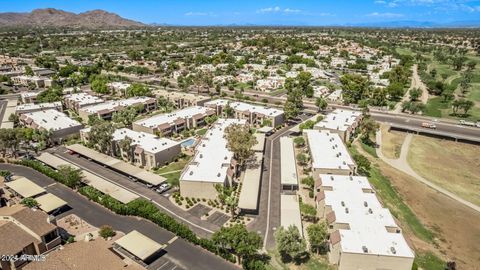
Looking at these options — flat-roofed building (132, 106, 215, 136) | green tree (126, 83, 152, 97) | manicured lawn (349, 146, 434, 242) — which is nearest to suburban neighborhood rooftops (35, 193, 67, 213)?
flat-roofed building (132, 106, 215, 136)

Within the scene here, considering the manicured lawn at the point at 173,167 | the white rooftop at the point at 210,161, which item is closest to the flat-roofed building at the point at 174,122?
the white rooftop at the point at 210,161

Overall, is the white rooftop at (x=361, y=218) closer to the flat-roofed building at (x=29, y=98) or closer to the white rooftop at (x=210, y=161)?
the white rooftop at (x=210, y=161)

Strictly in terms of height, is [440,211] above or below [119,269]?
below

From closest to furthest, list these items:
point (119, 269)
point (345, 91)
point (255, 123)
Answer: point (119, 269) → point (255, 123) → point (345, 91)

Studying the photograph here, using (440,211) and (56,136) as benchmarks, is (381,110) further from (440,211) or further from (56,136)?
(56,136)

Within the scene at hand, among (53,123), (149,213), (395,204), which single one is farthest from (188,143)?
(395,204)

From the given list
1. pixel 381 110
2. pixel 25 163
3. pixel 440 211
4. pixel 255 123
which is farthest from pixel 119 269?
pixel 381 110

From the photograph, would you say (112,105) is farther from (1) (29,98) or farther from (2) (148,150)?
(2) (148,150)
